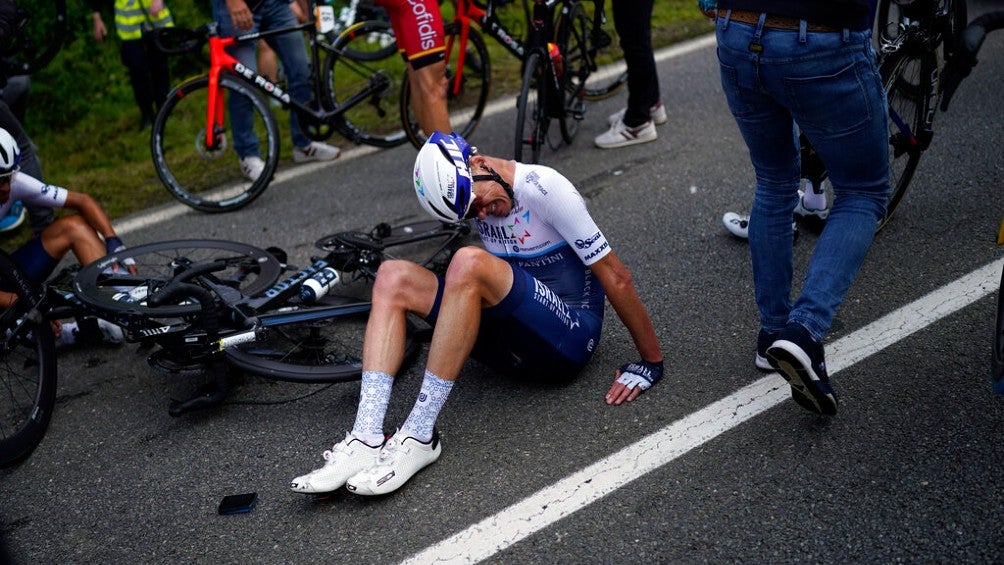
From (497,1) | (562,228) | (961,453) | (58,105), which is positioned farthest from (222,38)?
(961,453)

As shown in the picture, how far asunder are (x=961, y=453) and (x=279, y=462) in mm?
2464

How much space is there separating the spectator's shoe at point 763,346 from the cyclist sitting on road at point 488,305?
396mm

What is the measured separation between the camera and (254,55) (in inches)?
263

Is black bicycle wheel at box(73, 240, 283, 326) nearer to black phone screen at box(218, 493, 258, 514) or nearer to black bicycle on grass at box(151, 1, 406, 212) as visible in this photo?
black phone screen at box(218, 493, 258, 514)

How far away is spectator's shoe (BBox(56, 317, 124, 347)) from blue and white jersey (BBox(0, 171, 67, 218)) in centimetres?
65

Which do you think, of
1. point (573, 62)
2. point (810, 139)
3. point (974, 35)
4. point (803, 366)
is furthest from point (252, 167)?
point (974, 35)

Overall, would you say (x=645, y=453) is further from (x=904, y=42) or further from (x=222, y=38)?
(x=222, y=38)

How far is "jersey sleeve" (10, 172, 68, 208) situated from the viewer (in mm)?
4883

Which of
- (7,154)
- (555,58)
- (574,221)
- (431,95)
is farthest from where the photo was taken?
(555,58)

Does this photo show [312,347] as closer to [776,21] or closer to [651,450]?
[651,450]

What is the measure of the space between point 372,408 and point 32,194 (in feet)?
8.49

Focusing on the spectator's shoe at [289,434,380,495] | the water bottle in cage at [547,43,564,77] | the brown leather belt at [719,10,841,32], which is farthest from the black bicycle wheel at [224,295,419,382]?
the water bottle in cage at [547,43,564,77]

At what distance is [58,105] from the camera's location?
870cm

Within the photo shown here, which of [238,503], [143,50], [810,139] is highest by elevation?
[810,139]
